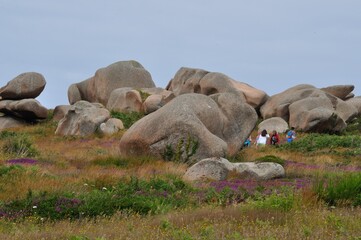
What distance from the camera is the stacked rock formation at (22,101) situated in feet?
160

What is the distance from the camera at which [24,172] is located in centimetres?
1856

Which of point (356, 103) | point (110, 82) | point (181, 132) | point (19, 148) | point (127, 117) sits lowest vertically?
→ point (19, 148)

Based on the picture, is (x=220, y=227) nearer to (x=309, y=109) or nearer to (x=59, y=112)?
(x=309, y=109)

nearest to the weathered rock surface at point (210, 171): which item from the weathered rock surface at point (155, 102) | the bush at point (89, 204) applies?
the bush at point (89, 204)

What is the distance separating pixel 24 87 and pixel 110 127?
11026 mm

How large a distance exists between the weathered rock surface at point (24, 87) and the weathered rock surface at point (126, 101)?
6.87 metres

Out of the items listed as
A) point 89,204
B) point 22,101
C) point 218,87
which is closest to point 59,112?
point 22,101

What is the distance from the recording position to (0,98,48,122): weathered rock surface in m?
48.6

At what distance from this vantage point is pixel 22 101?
160 feet

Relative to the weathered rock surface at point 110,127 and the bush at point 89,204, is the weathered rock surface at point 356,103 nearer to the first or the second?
the weathered rock surface at point 110,127

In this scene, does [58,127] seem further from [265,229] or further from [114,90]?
[265,229]

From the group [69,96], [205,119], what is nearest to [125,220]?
[205,119]

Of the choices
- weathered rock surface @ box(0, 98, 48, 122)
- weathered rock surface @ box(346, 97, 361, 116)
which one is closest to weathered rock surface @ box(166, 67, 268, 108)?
weathered rock surface @ box(346, 97, 361, 116)

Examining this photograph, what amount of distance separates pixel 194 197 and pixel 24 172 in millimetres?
6386
